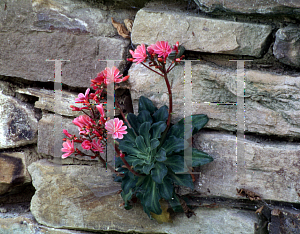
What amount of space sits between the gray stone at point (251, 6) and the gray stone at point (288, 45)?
12 centimetres

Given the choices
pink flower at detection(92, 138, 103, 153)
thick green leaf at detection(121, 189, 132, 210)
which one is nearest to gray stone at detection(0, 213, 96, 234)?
thick green leaf at detection(121, 189, 132, 210)

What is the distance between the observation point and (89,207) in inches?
85.1

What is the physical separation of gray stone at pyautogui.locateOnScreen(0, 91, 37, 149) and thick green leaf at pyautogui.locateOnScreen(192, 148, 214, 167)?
133 cm

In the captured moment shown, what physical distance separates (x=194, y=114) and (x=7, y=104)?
1497mm

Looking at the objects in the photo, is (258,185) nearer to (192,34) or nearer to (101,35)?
(192,34)

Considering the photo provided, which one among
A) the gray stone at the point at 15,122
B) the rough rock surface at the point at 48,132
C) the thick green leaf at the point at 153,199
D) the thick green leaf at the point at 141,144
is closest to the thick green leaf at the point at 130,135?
the thick green leaf at the point at 141,144

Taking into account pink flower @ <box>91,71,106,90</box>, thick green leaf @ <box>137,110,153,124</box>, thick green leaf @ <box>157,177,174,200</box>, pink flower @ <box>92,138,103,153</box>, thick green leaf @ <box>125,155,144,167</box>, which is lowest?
thick green leaf @ <box>157,177,174,200</box>

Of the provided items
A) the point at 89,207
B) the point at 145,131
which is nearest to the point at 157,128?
the point at 145,131

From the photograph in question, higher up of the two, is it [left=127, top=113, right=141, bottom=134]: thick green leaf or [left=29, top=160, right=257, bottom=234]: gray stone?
[left=127, top=113, right=141, bottom=134]: thick green leaf

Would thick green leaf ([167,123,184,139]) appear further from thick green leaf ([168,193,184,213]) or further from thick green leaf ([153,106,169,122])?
thick green leaf ([168,193,184,213])

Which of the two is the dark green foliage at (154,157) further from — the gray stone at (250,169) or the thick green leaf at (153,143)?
the gray stone at (250,169)

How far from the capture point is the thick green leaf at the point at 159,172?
5.60ft

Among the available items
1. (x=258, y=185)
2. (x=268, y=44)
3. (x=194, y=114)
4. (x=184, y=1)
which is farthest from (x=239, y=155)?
(x=184, y=1)

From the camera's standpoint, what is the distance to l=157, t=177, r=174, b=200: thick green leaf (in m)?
1.79
